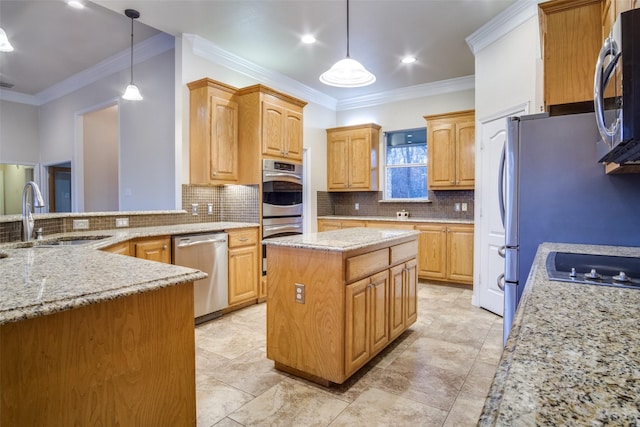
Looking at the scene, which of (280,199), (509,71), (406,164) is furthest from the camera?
(406,164)

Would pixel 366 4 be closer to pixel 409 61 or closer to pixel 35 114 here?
pixel 409 61

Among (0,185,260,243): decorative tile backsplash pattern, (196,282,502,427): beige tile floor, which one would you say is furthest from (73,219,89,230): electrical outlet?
(196,282,502,427): beige tile floor

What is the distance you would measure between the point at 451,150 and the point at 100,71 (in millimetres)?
5294

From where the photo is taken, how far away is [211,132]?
3.88 m

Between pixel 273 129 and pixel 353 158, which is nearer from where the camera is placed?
pixel 273 129

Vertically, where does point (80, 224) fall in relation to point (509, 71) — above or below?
below

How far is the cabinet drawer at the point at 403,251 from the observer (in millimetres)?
2770

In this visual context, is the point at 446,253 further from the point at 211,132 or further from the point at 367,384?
the point at 211,132

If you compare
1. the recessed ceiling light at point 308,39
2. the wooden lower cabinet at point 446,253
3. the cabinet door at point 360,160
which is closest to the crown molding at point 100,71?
the recessed ceiling light at point 308,39

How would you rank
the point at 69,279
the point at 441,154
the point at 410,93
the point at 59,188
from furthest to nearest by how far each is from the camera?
the point at 59,188 < the point at 410,93 < the point at 441,154 < the point at 69,279

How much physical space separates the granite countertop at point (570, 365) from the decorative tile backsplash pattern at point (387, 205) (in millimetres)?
4523

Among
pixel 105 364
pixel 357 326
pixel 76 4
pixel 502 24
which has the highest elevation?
pixel 76 4

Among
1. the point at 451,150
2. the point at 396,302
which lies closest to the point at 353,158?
the point at 451,150

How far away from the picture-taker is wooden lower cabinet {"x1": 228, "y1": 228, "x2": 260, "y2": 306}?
12.1 feet
